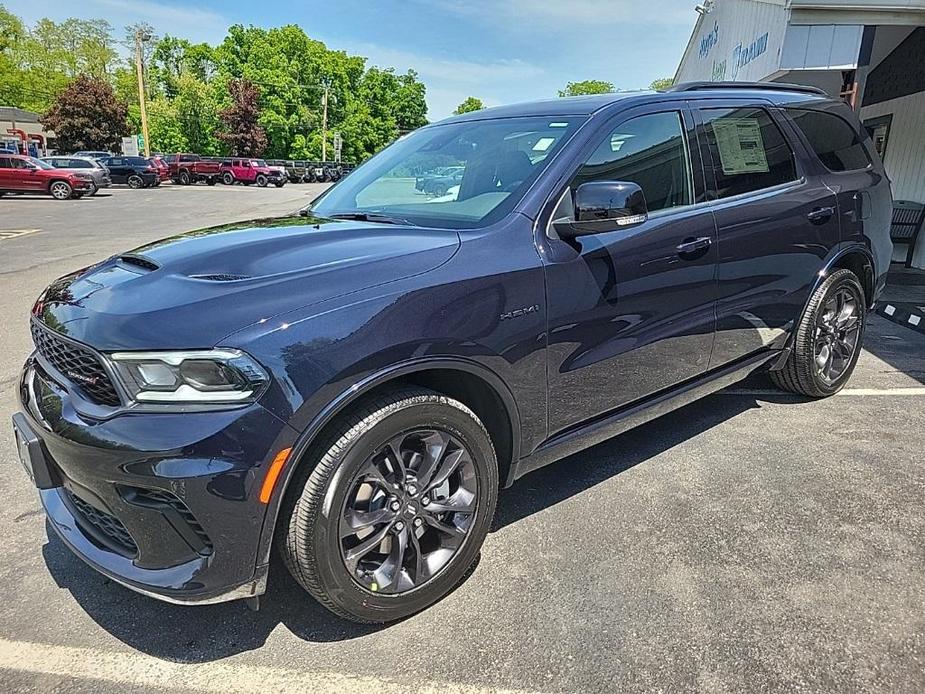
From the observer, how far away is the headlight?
77.5 inches

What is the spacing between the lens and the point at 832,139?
430cm

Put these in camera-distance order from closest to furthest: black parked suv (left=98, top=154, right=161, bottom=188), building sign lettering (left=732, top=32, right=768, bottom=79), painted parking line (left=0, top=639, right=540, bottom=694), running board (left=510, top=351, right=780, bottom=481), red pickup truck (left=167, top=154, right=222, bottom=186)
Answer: painted parking line (left=0, top=639, right=540, bottom=694) < running board (left=510, top=351, right=780, bottom=481) < building sign lettering (left=732, top=32, right=768, bottom=79) < black parked suv (left=98, top=154, right=161, bottom=188) < red pickup truck (left=167, top=154, right=222, bottom=186)

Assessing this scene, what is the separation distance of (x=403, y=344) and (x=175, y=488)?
81cm

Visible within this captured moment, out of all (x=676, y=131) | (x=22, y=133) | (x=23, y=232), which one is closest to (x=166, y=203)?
(x=23, y=232)

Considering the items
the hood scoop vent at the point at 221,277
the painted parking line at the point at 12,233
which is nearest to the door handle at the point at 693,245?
the hood scoop vent at the point at 221,277

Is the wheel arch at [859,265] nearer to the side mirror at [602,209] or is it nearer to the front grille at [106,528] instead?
the side mirror at [602,209]

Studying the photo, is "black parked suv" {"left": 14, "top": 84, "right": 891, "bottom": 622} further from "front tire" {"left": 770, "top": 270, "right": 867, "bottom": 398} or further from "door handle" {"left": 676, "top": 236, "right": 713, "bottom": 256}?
"front tire" {"left": 770, "top": 270, "right": 867, "bottom": 398}

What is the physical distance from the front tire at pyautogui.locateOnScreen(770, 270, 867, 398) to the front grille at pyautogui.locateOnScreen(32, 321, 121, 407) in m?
3.76

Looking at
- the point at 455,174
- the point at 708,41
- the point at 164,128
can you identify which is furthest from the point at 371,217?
the point at 164,128

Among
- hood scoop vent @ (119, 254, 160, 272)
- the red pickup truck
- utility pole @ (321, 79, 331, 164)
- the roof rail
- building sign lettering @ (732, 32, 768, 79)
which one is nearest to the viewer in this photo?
hood scoop vent @ (119, 254, 160, 272)

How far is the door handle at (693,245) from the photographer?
10.4 ft

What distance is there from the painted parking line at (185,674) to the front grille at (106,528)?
41cm

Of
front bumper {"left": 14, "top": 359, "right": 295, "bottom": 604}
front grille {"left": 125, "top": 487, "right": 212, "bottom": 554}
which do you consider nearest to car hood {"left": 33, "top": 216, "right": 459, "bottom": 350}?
front bumper {"left": 14, "top": 359, "right": 295, "bottom": 604}

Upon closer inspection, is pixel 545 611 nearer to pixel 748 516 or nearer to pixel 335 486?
pixel 335 486
